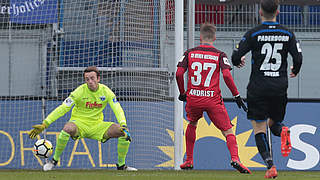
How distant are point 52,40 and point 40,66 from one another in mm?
611

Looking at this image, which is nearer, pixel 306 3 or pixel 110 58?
pixel 110 58

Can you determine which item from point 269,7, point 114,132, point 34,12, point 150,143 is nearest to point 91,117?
point 114,132

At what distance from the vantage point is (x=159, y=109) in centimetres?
969

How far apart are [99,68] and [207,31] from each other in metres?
2.83

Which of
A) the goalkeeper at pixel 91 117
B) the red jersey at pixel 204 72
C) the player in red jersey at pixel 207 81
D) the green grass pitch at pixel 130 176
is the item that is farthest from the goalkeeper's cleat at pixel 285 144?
the goalkeeper at pixel 91 117

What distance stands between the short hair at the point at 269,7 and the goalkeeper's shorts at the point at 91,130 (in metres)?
3.63

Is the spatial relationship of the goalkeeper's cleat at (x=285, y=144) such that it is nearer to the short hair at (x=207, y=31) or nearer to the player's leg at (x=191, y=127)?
the player's leg at (x=191, y=127)

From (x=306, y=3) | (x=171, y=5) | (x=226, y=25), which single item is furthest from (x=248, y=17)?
(x=171, y=5)

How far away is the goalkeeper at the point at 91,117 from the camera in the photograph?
8523 millimetres

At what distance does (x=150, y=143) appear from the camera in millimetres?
9703

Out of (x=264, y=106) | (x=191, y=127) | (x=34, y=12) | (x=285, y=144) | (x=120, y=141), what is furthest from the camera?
(x=34, y=12)

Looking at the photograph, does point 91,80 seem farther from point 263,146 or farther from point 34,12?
point 263,146

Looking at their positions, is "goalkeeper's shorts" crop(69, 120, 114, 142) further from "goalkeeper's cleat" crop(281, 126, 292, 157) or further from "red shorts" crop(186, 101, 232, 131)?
"goalkeeper's cleat" crop(281, 126, 292, 157)

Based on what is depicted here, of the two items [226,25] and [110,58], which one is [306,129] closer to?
[226,25]
